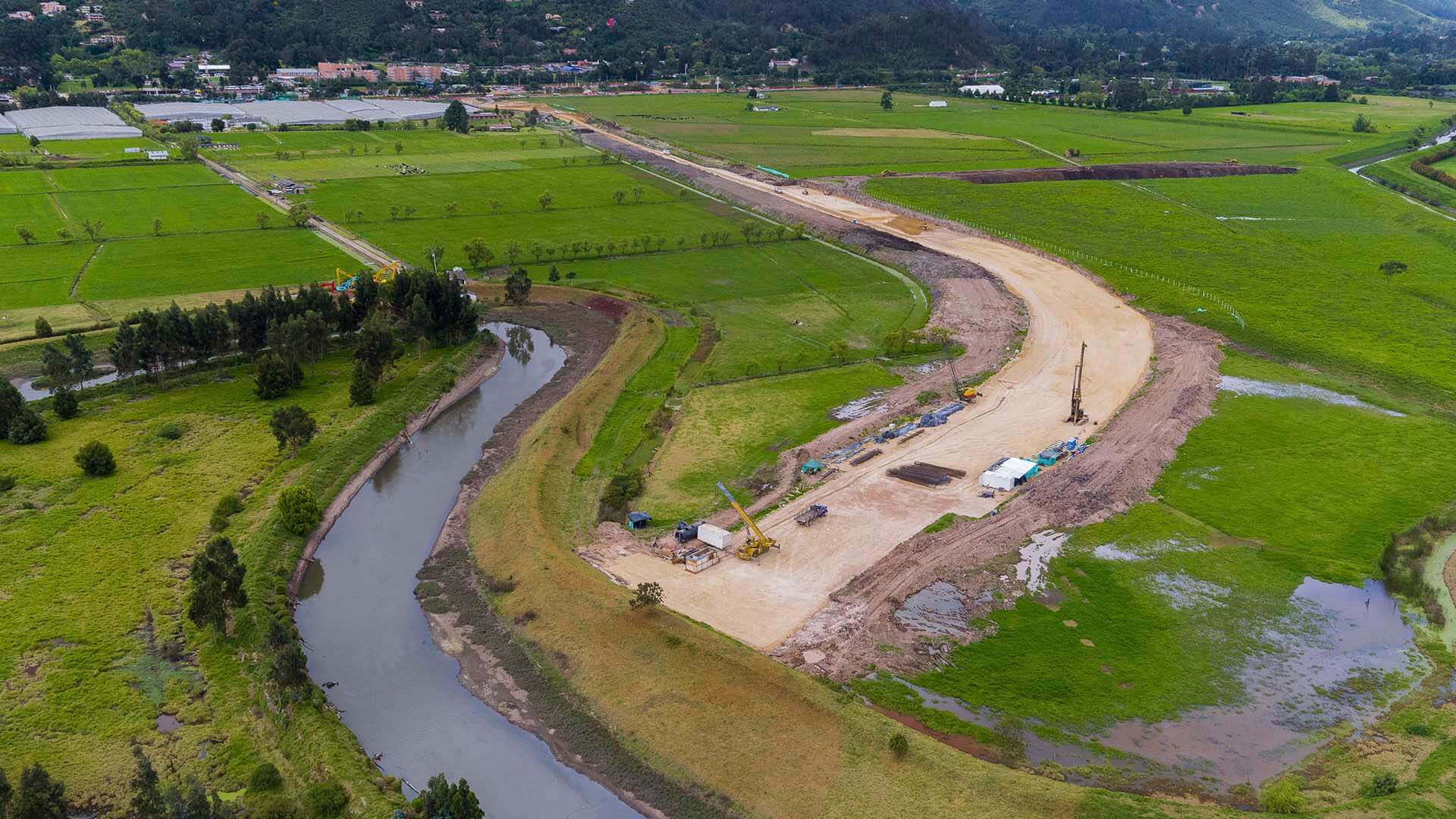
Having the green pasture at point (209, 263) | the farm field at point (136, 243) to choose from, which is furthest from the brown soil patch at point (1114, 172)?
the farm field at point (136, 243)

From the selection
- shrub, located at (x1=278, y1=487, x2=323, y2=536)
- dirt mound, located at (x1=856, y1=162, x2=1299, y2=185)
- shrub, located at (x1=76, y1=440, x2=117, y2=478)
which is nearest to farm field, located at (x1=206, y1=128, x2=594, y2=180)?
dirt mound, located at (x1=856, y1=162, x2=1299, y2=185)

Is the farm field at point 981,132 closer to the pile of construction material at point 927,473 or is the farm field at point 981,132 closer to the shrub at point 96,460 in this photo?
the pile of construction material at point 927,473

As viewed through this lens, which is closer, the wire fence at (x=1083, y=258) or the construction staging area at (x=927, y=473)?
the construction staging area at (x=927, y=473)

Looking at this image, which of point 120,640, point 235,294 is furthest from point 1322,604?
point 235,294

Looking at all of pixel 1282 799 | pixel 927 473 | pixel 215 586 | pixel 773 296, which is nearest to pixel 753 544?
pixel 927 473

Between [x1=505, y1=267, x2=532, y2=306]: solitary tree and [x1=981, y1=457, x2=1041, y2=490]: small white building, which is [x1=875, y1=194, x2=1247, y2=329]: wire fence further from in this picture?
[x1=505, y1=267, x2=532, y2=306]: solitary tree

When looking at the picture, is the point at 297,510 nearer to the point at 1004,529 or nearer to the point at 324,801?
the point at 324,801

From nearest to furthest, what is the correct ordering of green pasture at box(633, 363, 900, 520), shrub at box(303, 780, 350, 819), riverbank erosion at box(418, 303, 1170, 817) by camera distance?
shrub at box(303, 780, 350, 819), riverbank erosion at box(418, 303, 1170, 817), green pasture at box(633, 363, 900, 520)
